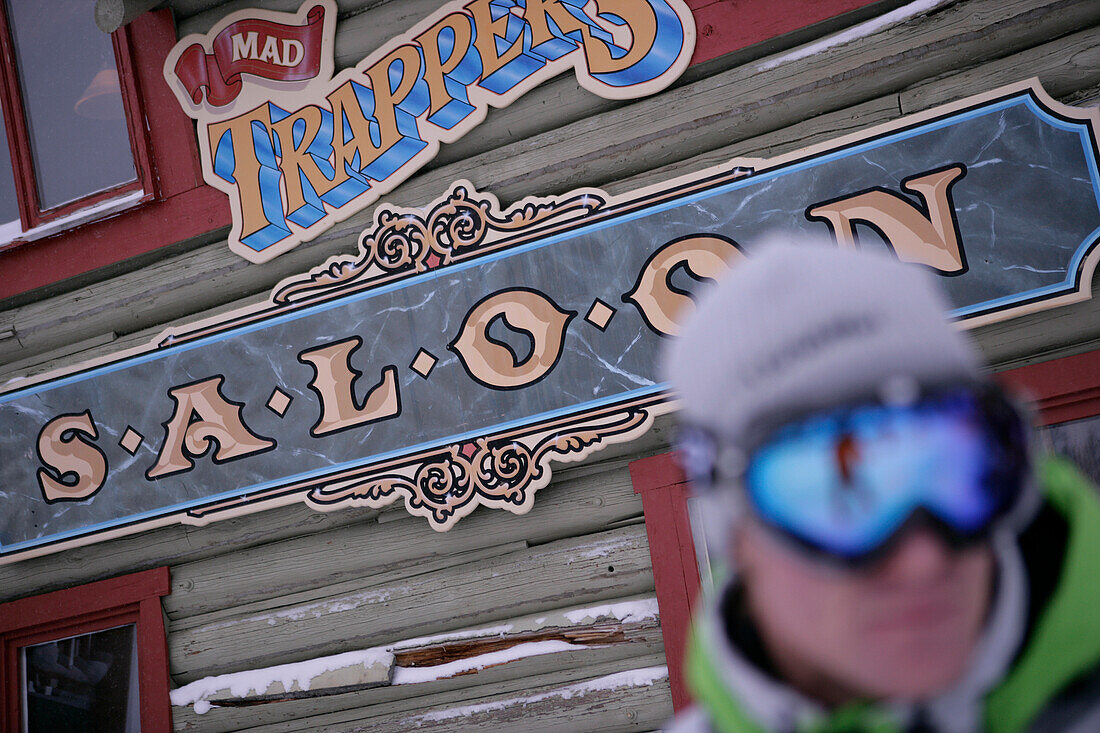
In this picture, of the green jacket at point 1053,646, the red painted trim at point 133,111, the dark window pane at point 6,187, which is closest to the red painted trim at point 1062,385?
the green jacket at point 1053,646

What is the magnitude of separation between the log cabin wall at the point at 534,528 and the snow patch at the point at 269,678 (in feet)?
0.10

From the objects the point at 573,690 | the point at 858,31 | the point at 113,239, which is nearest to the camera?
the point at 858,31

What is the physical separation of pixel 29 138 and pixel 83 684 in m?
2.54

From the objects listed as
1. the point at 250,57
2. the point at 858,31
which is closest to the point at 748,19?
the point at 858,31

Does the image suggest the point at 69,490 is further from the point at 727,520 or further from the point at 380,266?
the point at 727,520

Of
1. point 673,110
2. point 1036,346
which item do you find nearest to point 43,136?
point 673,110

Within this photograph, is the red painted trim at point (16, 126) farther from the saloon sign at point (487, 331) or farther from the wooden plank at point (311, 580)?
the wooden plank at point (311, 580)

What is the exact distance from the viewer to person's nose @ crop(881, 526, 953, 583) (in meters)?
0.83

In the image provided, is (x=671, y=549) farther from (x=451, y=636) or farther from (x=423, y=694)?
(x=423, y=694)

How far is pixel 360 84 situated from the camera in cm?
360

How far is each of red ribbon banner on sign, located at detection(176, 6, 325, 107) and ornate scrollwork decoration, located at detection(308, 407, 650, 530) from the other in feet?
5.61

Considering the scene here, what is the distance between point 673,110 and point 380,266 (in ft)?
4.13

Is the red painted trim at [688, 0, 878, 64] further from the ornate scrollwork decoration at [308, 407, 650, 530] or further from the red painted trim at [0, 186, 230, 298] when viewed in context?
the red painted trim at [0, 186, 230, 298]

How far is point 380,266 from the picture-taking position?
11.4 feet
